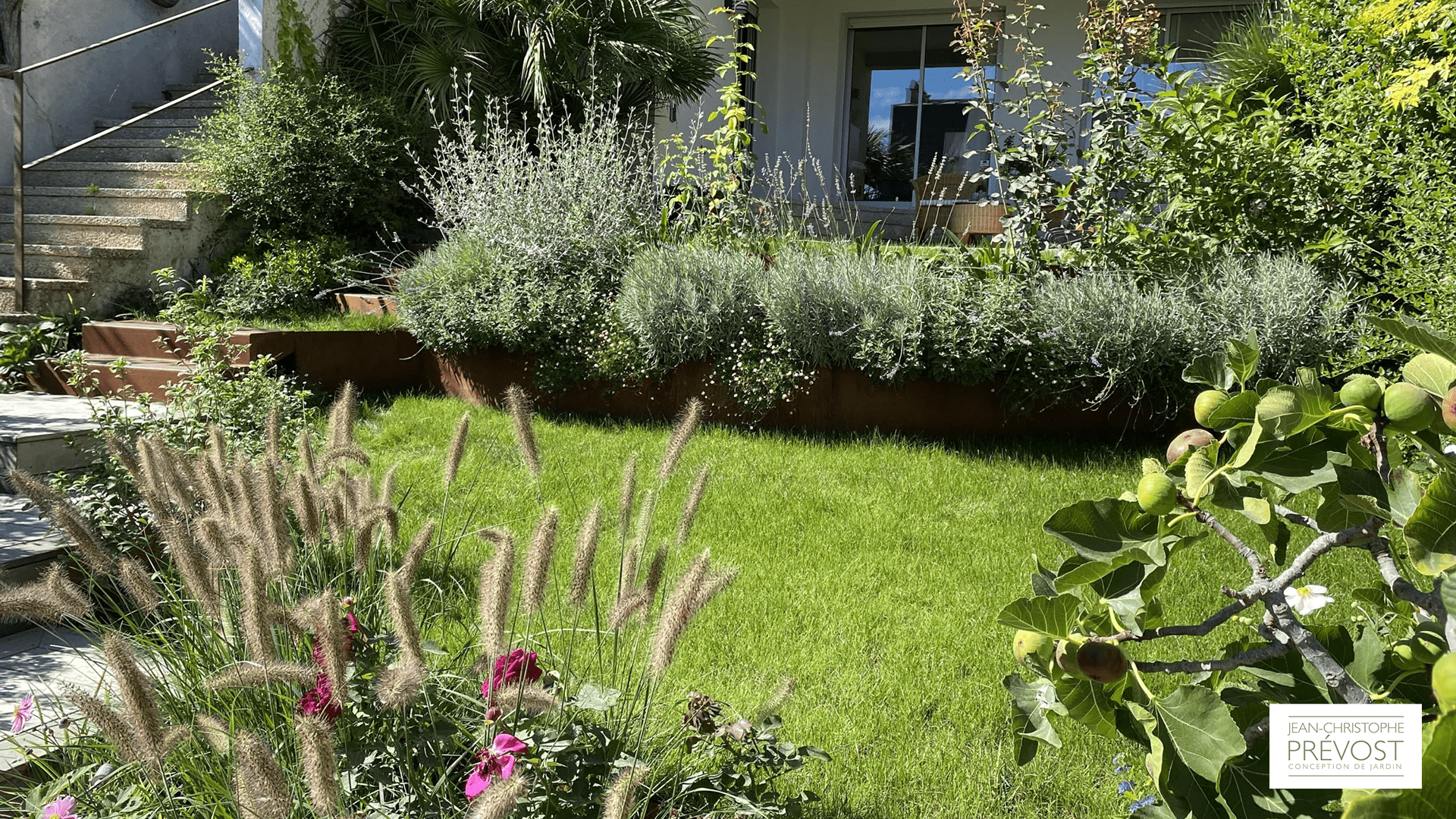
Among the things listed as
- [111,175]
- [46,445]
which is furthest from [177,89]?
[46,445]

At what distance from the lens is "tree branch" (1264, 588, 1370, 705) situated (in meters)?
0.91

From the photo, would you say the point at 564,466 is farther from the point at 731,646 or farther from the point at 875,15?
the point at 875,15

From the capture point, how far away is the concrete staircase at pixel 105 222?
6.59 m

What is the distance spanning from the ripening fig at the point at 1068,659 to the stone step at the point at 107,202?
766 cm

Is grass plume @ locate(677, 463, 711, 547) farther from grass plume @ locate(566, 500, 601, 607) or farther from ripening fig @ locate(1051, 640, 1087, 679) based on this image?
ripening fig @ locate(1051, 640, 1087, 679)

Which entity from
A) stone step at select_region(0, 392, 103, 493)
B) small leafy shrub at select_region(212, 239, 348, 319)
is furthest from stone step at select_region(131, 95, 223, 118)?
stone step at select_region(0, 392, 103, 493)

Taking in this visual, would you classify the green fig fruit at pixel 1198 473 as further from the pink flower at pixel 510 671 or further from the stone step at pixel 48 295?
the stone step at pixel 48 295

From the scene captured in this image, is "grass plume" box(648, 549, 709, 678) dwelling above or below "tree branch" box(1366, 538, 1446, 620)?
below

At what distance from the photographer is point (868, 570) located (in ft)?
11.5

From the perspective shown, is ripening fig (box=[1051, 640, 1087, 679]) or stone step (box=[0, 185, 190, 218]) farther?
stone step (box=[0, 185, 190, 218])

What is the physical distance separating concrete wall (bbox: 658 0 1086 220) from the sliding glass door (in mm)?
190

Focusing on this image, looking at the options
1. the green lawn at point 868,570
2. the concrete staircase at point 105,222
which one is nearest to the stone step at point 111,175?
the concrete staircase at point 105,222

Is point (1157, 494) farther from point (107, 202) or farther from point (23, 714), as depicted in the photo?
point (107, 202)

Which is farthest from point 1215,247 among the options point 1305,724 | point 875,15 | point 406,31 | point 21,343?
point 875,15
